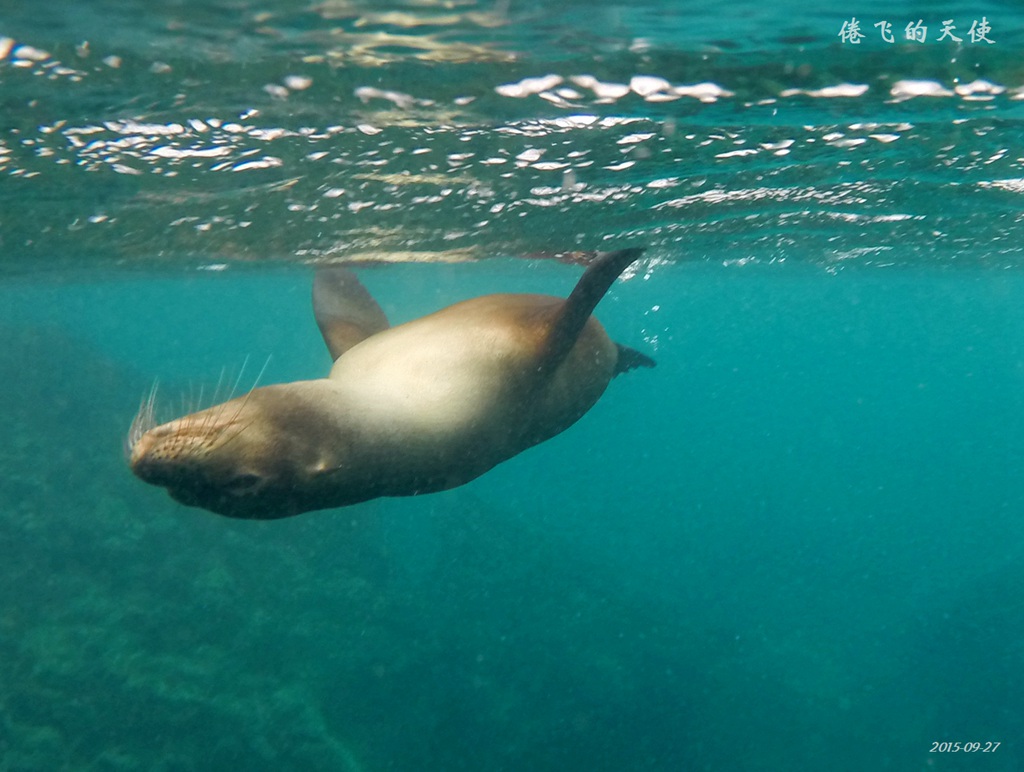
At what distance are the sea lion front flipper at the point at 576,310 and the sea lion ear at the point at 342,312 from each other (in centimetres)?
174

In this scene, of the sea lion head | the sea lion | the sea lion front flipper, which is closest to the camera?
the sea lion head

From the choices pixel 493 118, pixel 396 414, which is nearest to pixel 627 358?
pixel 493 118

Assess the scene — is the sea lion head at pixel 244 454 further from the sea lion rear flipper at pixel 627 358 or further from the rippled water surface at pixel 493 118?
the sea lion rear flipper at pixel 627 358

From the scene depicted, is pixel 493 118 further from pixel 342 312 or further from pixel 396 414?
pixel 396 414

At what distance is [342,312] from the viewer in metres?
5.76

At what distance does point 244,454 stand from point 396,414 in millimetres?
860

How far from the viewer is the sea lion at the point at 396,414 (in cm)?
242

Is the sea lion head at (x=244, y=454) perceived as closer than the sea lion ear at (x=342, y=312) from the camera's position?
Yes

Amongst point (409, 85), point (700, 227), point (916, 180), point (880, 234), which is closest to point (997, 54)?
point (409, 85)

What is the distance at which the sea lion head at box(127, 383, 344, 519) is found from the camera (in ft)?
7.51

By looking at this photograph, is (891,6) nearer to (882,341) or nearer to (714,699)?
(714,699)

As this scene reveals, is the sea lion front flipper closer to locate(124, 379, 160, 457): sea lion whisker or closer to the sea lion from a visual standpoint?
the sea lion

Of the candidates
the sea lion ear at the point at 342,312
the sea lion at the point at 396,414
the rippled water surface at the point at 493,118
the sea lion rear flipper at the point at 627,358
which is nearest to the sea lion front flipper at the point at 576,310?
the sea lion at the point at 396,414

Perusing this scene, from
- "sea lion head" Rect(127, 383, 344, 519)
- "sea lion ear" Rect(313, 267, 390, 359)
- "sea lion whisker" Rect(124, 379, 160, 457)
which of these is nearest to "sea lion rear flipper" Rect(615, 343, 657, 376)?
"sea lion ear" Rect(313, 267, 390, 359)
